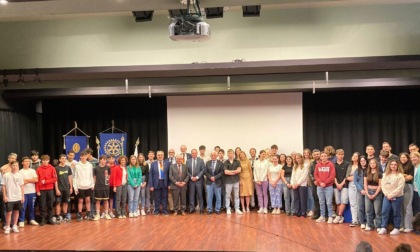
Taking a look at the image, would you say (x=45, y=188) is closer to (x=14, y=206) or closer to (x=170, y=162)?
(x=14, y=206)

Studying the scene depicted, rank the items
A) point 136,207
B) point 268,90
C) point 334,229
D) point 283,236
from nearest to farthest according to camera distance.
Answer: point 283,236, point 334,229, point 136,207, point 268,90

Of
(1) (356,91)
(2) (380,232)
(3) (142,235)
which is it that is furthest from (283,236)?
(1) (356,91)

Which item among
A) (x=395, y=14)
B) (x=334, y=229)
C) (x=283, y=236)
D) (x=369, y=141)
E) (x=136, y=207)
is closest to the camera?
Result: (x=283, y=236)

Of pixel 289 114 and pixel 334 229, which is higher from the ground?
pixel 289 114

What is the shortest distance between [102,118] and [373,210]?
7520 millimetres

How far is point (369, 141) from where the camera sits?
10969 mm

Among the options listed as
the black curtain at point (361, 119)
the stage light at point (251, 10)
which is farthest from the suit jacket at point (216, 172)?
the stage light at point (251, 10)

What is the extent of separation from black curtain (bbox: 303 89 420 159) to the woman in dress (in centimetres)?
215

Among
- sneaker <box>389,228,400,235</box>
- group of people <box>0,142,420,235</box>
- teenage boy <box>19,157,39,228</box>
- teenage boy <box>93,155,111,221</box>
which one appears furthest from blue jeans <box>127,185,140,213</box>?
sneaker <box>389,228,400,235</box>

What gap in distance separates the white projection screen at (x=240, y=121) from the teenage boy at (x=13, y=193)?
441 cm

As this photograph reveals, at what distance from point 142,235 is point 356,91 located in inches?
260

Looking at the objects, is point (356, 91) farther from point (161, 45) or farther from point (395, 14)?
point (161, 45)

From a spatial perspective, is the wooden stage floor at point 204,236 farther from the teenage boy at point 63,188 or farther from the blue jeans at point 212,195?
the blue jeans at point 212,195

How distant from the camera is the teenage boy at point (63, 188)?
8.54 metres
